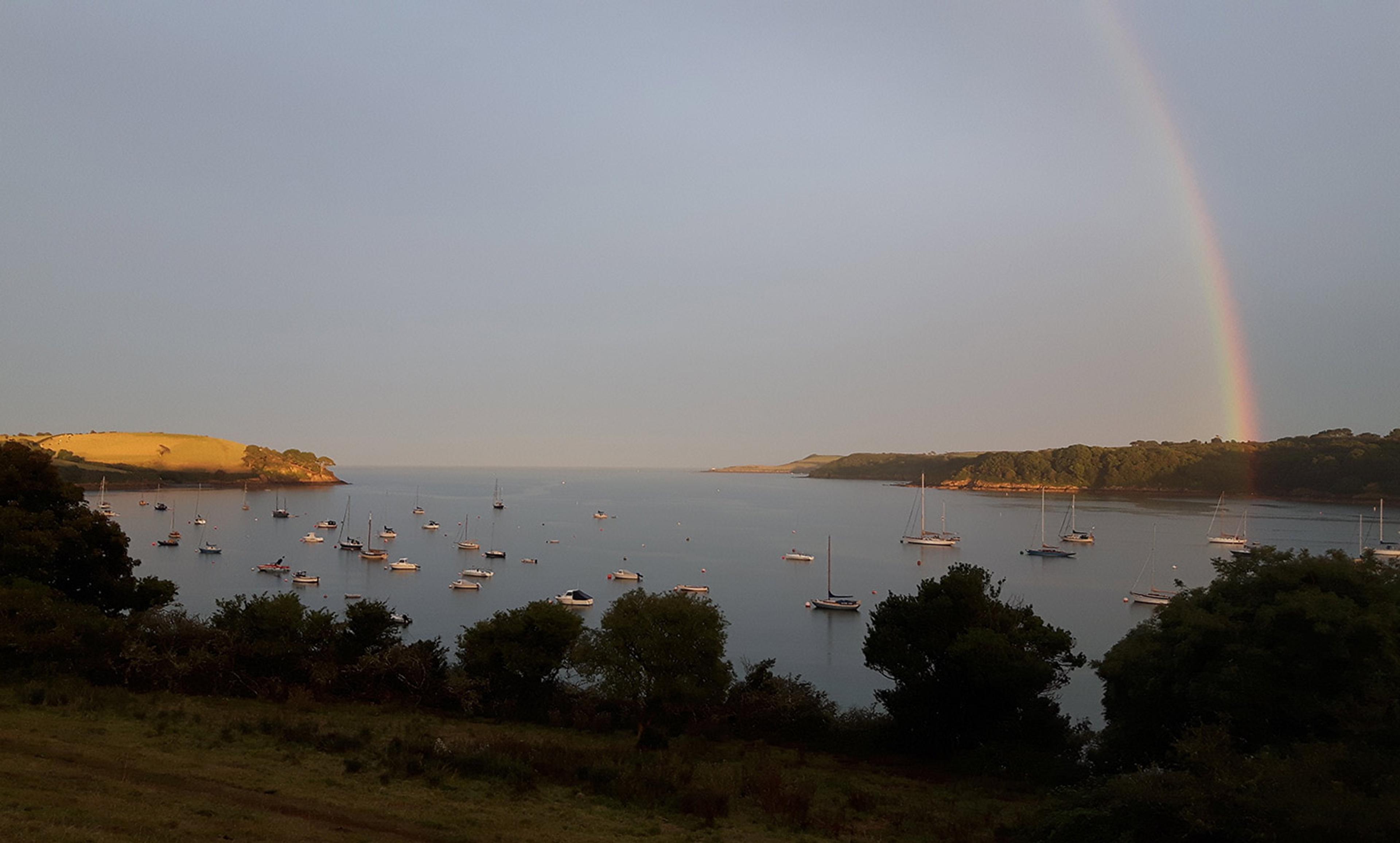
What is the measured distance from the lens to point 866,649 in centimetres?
2467

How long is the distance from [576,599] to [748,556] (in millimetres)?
33935

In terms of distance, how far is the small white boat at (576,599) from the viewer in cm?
5559

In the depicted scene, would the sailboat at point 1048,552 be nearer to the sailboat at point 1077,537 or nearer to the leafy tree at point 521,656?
the sailboat at point 1077,537

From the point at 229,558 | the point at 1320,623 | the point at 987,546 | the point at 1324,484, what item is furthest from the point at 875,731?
the point at 1324,484

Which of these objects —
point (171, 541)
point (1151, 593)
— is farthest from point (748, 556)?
point (171, 541)

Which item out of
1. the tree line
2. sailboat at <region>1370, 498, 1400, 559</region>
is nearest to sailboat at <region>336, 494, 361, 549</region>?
the tree line

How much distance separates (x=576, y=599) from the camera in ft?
186

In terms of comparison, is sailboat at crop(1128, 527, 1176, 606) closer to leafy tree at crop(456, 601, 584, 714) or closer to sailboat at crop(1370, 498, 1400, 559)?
sailboat at crop(1370, 498, 1400, 559)

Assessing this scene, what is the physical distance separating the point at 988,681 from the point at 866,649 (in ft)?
12.8

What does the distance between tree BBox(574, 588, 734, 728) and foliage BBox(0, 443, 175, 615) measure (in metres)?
15.0

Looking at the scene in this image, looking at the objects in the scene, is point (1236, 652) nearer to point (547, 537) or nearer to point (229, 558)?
point (229, 558)

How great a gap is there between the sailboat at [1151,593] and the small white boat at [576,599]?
119ft

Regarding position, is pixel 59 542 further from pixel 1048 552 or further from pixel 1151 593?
pixel 1048 552

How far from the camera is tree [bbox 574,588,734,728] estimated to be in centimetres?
2131
